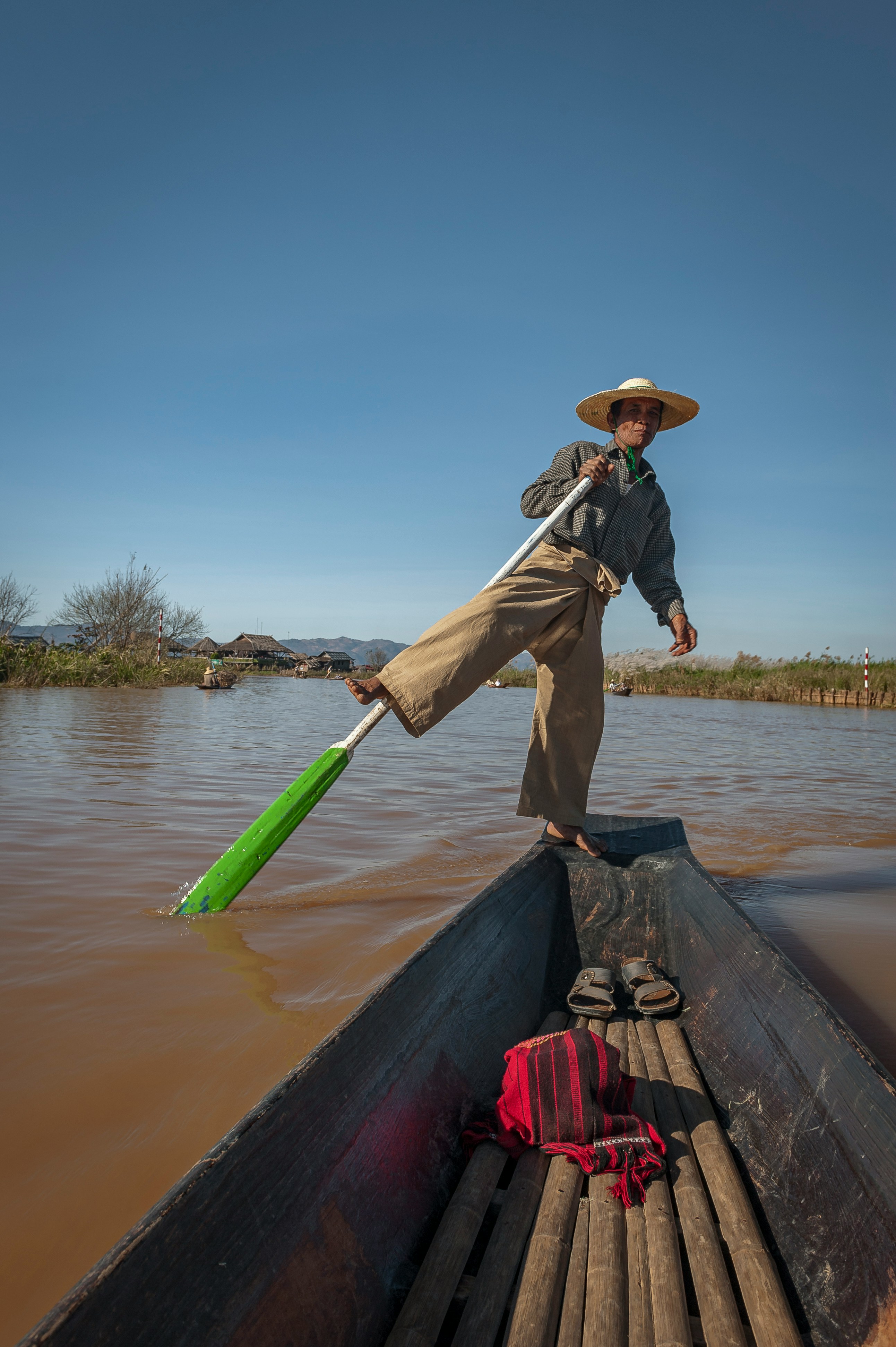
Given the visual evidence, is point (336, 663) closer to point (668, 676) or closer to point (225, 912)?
point (668, 676)

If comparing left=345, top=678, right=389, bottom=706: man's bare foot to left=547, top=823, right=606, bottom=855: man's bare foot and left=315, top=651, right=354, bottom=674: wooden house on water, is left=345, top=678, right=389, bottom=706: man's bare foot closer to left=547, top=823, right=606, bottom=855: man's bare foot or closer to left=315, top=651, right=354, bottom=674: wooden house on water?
left=547, top=823, right=606, bottom=855: man's bare foot

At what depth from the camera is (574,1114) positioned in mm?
1362

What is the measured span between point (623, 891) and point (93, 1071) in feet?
5.23

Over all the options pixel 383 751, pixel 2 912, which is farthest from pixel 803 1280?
pixel 383 751

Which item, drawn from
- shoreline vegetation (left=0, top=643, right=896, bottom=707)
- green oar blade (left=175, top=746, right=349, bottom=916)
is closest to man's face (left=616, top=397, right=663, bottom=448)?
green oar blade (left=175, top=746, right=349, bottom=916)

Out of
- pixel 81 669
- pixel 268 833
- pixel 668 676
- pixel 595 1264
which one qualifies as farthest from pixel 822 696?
pixel 595 1264

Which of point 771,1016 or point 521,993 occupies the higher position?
point 771,1016

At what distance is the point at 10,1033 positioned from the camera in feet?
5.91

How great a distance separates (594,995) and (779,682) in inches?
935

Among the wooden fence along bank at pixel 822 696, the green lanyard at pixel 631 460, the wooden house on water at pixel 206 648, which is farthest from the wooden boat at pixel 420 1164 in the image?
the wooden house on water at pixel 206 648

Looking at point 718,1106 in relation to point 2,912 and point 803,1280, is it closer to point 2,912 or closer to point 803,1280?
point 803,1280

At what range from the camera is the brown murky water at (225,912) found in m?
1.44

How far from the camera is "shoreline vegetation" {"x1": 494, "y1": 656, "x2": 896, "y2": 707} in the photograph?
69.2 ft

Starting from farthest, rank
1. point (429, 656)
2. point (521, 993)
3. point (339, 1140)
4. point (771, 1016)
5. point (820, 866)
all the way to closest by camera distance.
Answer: point (820, 866) → point (429, 656) → point (521, 993) → point (771, 1016) → point (339, 1140)
